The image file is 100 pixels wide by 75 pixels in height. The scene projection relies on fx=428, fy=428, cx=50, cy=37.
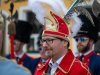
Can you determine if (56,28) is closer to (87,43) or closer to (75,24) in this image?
(75,24)

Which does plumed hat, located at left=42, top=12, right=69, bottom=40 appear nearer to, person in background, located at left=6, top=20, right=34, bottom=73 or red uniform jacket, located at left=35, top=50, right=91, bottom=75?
red uniform jacket, located at left=35, top=50, right=91, bottom=75

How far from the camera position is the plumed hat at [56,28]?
4.34 meters

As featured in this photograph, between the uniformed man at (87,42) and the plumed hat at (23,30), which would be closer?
the uniformed man at (87,42)

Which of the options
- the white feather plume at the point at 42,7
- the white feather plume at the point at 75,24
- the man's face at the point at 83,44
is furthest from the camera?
the man's face at the point at 83,44

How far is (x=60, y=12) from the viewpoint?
4441 mm

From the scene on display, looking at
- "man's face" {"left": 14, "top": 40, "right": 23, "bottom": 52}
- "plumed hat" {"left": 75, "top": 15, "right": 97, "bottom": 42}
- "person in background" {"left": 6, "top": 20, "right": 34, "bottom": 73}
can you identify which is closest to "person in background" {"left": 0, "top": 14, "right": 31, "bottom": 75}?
"plumed hat" {"left": 75, "top": 15, "right": 97, "bottom": 42}

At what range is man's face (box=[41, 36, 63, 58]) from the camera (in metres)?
4.22

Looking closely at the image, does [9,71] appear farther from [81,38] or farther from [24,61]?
[24,61]

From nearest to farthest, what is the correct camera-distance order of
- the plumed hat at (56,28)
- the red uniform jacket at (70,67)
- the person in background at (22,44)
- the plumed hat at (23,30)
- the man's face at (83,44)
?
the red uniform jacket at (70,67), the plumed hat at (56,28), the man's face at (83,44), the person in background at (22,44), the plumed hat at (23,30)

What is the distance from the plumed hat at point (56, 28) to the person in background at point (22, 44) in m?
2.36

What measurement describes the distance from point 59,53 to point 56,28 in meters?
0.31

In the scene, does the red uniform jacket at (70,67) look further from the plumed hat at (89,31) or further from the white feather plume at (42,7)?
the plumed hat at (89,31)

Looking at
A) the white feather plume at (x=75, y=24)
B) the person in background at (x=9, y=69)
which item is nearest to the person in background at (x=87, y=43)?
the white feather plume at (x=75, y=24)

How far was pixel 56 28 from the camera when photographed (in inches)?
173
